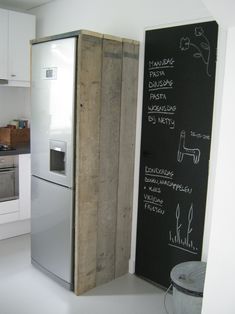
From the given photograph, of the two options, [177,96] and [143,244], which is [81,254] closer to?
[143,244]

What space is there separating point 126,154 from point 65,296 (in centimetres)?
124

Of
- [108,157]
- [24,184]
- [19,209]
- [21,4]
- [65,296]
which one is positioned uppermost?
[21,4]

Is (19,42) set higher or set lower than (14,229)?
higher

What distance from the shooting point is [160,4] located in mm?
2600

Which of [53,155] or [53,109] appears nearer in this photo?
[53,109]

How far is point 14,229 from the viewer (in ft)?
12.3

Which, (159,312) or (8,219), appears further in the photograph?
(8,219)

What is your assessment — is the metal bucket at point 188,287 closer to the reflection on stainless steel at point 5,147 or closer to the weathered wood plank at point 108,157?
the weathered wood plank at point 108,157

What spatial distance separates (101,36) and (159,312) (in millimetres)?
2089

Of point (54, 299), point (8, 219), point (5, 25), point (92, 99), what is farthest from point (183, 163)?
point (5, 25)

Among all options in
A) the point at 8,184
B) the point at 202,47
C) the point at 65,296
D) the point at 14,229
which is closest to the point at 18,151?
the point at 8,184

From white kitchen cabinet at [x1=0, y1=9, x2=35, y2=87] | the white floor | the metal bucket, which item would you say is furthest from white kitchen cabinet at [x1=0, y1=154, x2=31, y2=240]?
the metal bucket

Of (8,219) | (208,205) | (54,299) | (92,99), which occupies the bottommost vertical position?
(54,299)

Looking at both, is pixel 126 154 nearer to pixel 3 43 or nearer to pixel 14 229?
pixel 14 229
